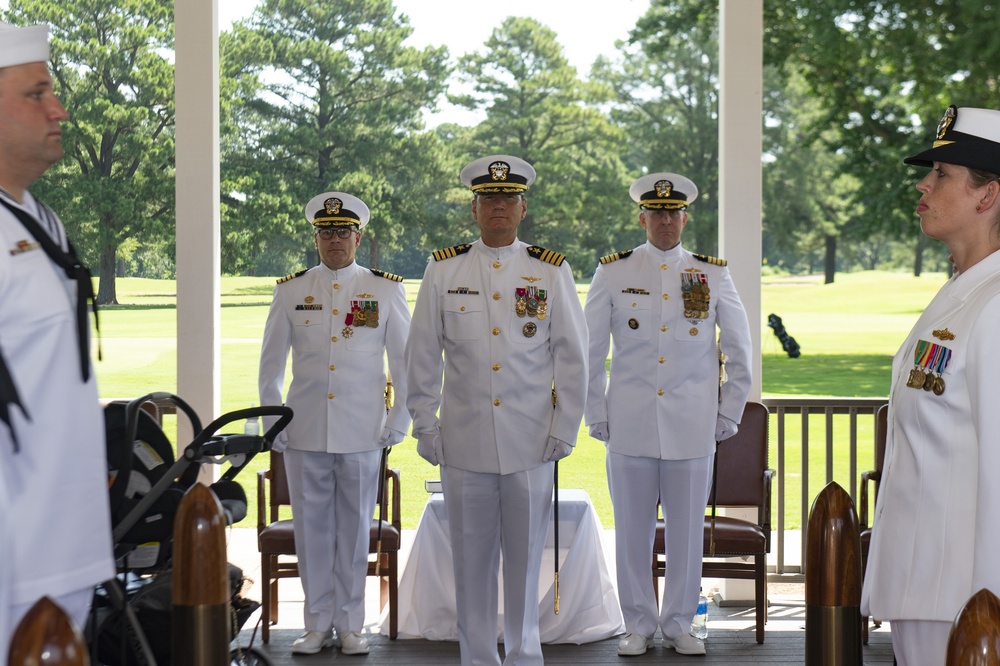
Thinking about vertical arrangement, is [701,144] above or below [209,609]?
above

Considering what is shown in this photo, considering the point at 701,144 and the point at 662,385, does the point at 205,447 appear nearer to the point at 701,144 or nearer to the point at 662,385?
the point at 662,385

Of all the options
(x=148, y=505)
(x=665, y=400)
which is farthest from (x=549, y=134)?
(x=148, y=505)

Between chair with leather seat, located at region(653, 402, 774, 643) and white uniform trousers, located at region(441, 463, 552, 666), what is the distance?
0.98m

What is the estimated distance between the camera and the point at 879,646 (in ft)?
14.7

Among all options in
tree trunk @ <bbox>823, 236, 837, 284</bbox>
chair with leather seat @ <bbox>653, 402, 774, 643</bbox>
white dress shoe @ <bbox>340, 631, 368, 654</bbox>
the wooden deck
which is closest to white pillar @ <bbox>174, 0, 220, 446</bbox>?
the wooden deck

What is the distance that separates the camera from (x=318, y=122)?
341 inches

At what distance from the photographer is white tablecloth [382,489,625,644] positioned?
4508 millimetres

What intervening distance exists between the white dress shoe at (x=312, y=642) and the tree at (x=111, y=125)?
4.30m

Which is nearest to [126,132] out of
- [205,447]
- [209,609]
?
[205,447]

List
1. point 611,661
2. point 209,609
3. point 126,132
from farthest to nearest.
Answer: point 126,132 < point 611,661 < point 209,609

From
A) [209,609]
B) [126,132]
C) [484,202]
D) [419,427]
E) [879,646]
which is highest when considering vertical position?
[126,132]

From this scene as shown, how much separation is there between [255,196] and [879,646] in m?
5.88

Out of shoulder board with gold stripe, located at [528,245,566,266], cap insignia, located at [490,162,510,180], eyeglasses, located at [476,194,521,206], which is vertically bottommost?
shoulder board with gold stripe, located at [528,245,566,266]

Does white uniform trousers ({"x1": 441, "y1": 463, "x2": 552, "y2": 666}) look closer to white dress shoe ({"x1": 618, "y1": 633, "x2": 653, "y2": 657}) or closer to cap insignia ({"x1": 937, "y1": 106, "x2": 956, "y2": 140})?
white dress shoe ({"x1": 618, "y1": 633, "x2": 653, "y2": 657})
